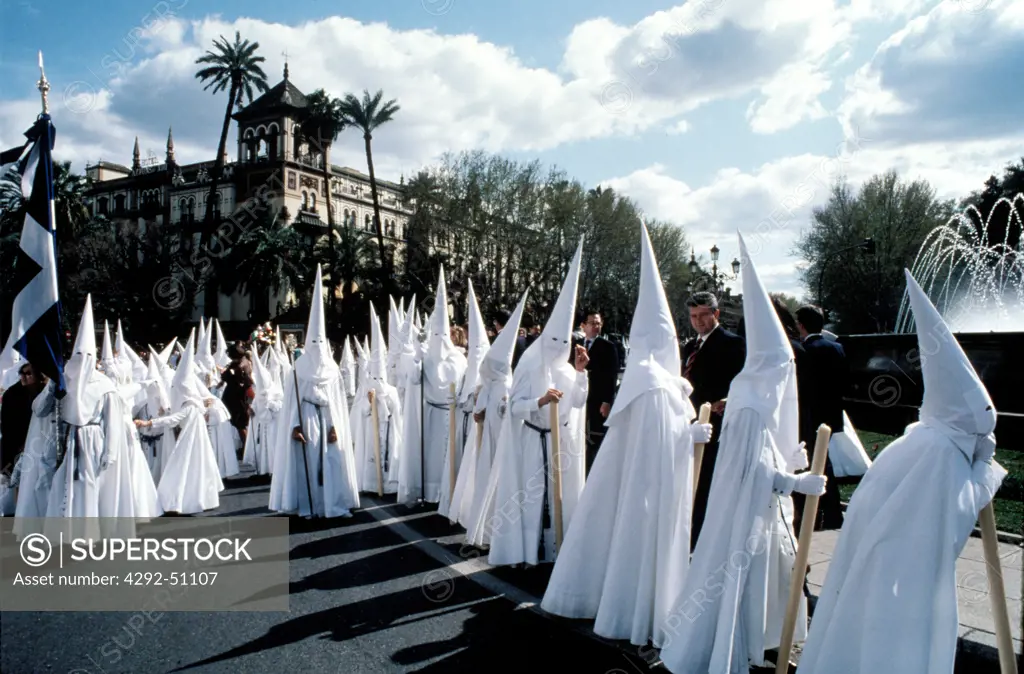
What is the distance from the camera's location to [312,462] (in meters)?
8.24

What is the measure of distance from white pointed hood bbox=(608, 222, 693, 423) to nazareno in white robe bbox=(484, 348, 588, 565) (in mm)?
1520

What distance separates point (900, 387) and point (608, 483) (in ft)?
19.4

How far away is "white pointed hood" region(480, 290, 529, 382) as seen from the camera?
707 cm

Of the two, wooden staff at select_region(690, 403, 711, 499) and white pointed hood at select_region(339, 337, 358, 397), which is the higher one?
white pointed hood at select_region(339, 337, 358, 397)

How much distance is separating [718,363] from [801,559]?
6.73 feet

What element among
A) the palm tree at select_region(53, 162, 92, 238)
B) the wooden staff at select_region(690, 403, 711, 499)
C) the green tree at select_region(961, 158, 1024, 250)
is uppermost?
the palm tree at select_region(53, 162, 92, 238)

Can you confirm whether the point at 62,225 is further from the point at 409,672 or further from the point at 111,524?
the point at 409,672

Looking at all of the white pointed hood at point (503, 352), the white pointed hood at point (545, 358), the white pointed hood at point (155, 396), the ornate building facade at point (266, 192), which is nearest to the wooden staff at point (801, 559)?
the white pointed hood at point (545, 358)

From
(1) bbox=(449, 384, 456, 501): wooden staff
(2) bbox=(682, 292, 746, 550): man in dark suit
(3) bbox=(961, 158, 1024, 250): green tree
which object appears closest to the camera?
(2) bbox=(682, 292, 746, 550): man in dark suit

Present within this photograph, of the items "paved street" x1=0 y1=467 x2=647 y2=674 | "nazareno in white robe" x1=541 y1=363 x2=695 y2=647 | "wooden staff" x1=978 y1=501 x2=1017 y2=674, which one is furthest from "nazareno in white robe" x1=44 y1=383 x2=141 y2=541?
"wooden staff" x1=978 y1=501 x2=1017 y2=674

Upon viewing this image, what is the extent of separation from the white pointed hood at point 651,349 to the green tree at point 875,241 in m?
31.2

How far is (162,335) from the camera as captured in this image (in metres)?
49.1

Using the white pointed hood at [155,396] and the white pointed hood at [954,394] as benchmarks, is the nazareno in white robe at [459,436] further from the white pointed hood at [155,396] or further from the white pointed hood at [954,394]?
the white pointed hood at [954,394]

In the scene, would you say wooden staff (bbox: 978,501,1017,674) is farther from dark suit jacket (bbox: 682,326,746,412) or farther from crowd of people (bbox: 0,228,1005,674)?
dark suit jacket (bbox: 682,326,746,412)
